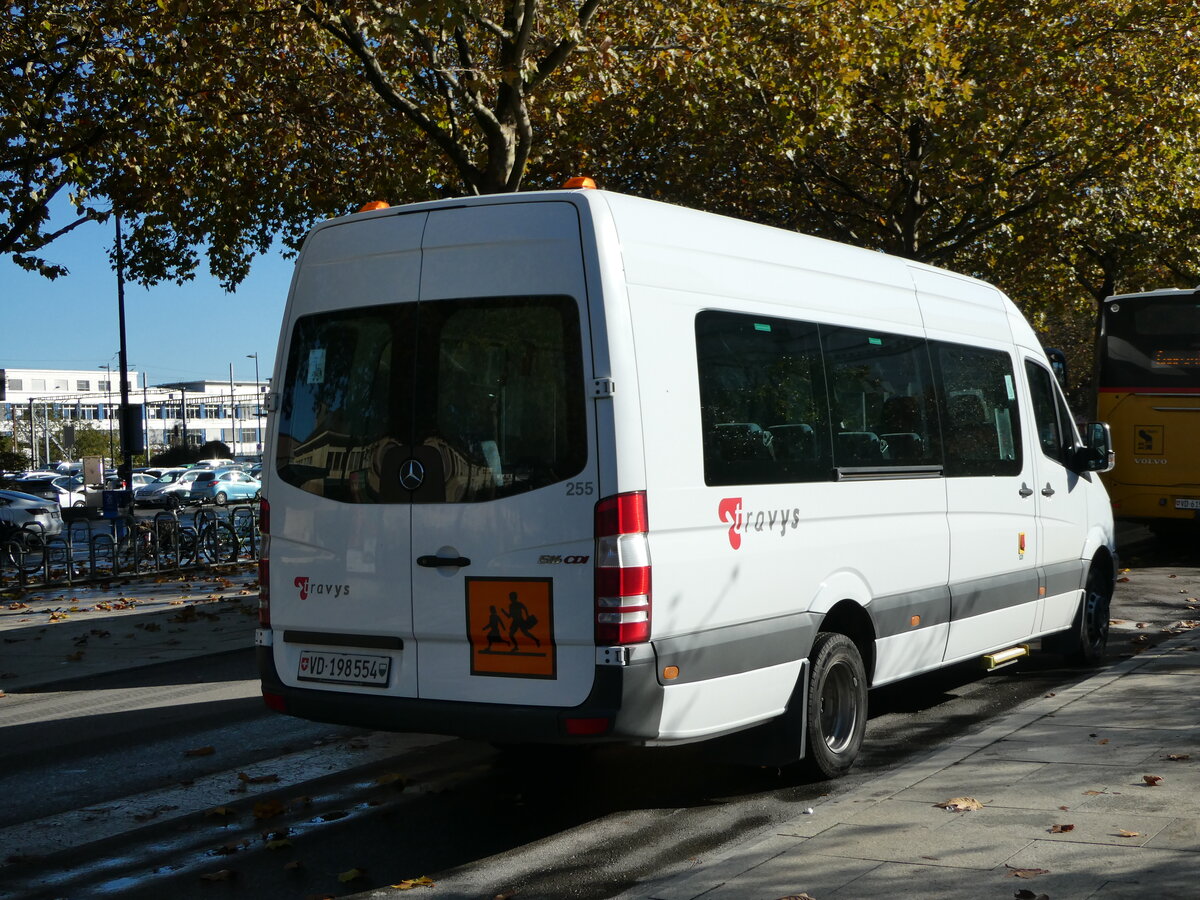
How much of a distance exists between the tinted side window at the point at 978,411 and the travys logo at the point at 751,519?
1.92 meters

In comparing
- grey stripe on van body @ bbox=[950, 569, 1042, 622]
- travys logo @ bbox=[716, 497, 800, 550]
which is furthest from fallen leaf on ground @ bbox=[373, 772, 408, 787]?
grey stripe on van body @ bbox=[950, 569, 1042, 622]

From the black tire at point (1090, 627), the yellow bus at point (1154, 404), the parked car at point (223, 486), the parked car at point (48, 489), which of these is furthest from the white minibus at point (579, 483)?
the parked car at point (223, 486)

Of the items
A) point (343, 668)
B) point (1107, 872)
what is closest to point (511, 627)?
point (343, 668)

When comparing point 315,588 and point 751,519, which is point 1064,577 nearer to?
point 751,519

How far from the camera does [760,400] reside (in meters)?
6.35

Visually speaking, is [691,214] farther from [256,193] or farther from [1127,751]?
[256,193]

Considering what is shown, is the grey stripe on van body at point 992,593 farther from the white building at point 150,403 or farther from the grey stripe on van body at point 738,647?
the white building at point 150,403

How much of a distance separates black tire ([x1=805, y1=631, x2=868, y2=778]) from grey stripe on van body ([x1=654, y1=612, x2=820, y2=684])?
0.19 m

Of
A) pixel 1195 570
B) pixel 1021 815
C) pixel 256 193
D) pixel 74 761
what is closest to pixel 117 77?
pixel 256 193

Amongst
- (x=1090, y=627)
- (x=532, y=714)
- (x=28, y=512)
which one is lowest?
(x=1090, y=627)

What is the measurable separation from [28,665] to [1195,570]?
1337 centimetres

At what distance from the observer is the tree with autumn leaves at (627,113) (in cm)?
1548

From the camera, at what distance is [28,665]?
1206 cm

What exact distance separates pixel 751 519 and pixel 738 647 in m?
0.56
